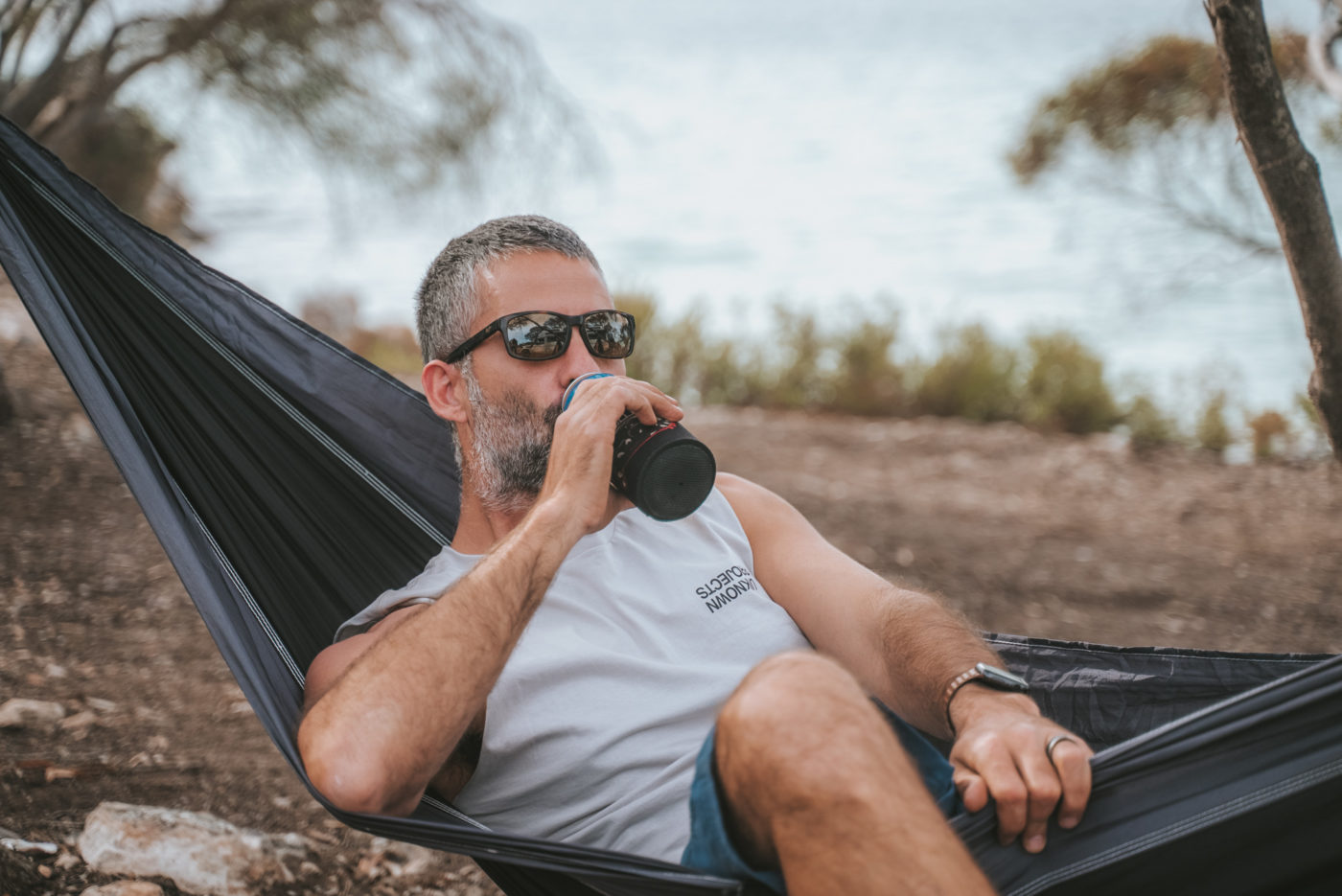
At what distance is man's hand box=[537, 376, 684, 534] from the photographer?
1.64m

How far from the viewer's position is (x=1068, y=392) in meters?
6.34

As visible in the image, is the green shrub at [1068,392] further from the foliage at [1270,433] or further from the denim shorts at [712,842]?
the denim shorts at [712,842]

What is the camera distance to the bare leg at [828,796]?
3.66ft

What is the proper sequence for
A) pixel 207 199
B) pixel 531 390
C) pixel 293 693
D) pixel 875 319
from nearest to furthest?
1. pixel 293 693
2. pixel 531 390
3. pixel 207 199
4. pixel 875 319

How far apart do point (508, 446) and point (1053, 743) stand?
3.25 ft

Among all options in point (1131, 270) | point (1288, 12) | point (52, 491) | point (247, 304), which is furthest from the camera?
point (1131, 270)

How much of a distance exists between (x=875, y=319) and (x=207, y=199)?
4187 millimetres

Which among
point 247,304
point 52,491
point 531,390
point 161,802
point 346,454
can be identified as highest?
point 247,304

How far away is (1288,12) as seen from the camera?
190 inches

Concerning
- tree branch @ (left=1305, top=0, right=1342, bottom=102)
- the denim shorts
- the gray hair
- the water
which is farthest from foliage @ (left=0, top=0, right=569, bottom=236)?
the denim shorts

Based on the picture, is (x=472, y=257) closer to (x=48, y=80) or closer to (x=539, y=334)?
(x=539, y=334)

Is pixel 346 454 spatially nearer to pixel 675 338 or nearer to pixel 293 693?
pixel 293 693

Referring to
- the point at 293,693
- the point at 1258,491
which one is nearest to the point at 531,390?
the point at 293,693

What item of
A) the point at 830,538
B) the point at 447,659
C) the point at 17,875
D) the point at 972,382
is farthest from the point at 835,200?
the point at 447,659
